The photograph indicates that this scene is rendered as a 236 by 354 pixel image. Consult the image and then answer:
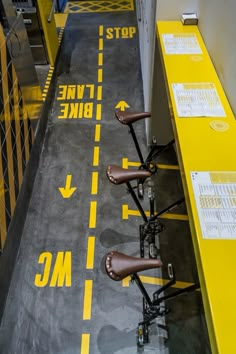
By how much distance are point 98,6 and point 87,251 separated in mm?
6557

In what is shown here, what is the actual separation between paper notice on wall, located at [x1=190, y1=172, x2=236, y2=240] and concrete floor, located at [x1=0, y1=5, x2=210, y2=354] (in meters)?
1.31

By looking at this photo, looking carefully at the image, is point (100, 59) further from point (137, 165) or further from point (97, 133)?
point (137, 165)

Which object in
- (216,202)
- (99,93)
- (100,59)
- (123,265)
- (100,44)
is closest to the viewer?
(216,202)

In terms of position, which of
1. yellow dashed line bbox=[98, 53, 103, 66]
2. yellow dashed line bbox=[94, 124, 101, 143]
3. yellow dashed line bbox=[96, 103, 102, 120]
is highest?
yellow dashed line bbox=[98, 53, 103, 66]

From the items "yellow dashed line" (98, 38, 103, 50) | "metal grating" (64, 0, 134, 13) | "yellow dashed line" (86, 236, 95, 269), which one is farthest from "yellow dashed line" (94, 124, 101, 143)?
"metal grating" (64, 0, 134, 13)

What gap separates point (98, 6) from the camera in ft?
24.2

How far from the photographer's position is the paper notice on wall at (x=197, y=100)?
2164 mm

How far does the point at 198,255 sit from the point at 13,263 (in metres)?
2.02

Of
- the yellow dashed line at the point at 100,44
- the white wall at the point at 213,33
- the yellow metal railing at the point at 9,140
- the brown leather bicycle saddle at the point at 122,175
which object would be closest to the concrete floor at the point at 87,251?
the yellow metal railing at the point at 9,140

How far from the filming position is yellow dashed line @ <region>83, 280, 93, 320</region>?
101 inches

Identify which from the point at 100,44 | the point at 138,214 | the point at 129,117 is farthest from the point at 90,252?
the point at 100,44

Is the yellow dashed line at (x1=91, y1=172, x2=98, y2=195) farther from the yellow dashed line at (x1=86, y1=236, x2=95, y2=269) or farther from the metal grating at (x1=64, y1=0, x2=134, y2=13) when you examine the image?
the metal grating at (x1=64, y1=0, x2=134, y2=13)

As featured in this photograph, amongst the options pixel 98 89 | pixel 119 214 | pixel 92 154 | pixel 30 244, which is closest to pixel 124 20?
pixel 98 89

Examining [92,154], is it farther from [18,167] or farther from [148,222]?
[148,222]
